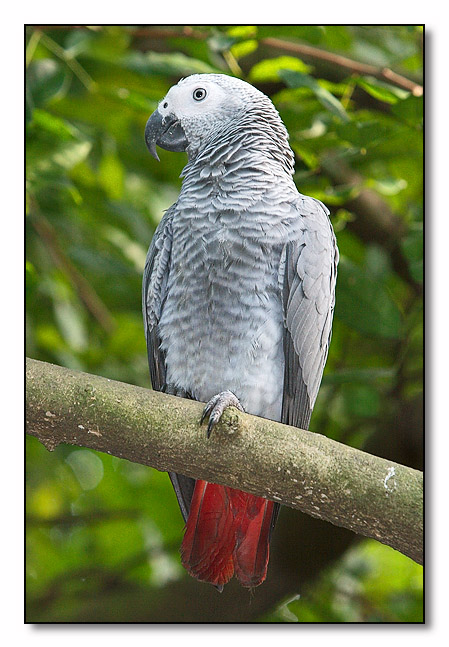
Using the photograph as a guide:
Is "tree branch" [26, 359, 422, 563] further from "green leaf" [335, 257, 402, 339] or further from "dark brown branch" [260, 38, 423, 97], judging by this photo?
"dark brown branch" [260, 38, 423, 97]

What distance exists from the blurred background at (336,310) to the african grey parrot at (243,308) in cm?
11

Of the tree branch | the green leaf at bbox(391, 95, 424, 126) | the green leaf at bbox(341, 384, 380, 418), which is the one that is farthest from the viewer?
the green leaf at bbox(341, 384, 380, 418)

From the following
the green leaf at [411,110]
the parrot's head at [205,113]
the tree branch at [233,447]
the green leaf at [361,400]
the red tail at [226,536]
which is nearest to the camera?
the tree branch at [233,447]

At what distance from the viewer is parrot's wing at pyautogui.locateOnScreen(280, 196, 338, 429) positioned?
1.24 m

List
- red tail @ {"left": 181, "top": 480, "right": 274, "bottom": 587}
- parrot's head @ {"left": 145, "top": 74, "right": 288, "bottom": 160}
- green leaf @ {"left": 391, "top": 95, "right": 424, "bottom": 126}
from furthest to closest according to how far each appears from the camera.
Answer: green leaf @ {"left": 391, "top": 95, "right": 424, "bottom": 126} → parrot's head @ {"left": 145, "top": 74, "right": 288, "bottom": 160} → red tail @ {"left": 181, "top": 480, "right": 274, "bottom": 587}

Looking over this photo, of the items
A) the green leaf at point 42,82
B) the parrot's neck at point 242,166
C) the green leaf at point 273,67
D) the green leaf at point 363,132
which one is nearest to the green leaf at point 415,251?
the green leaf at point 363,132

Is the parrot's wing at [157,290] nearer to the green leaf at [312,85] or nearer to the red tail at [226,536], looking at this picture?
the red tail at [226,536]

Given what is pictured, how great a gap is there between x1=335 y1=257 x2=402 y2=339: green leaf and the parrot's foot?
354 mm

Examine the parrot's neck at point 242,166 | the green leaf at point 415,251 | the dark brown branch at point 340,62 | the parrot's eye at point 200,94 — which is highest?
the dark brown branch at point 340,62

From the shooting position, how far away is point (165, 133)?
1.37 metres

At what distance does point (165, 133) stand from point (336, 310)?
51cm

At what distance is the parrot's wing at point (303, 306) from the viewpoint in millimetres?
1243

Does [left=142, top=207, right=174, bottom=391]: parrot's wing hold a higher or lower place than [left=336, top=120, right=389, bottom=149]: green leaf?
lower

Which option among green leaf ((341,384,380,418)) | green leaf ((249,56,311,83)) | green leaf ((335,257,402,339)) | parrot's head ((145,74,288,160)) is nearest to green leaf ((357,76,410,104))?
green leaf ((249,56,311,83))
